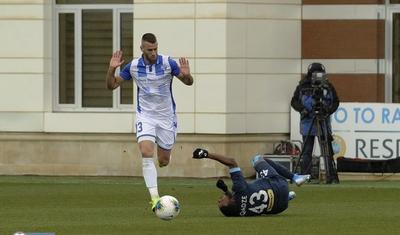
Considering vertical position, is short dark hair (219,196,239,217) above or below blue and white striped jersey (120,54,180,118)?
below

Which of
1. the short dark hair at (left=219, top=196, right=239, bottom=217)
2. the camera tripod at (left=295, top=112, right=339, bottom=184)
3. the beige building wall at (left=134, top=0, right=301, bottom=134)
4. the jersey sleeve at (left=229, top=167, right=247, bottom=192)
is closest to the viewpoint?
the jersey sleeve at (left=229, top=167, right=247, bottom=192)

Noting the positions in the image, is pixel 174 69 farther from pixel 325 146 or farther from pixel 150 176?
pixel 325 146

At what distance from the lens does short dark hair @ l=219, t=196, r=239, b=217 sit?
18.8 m

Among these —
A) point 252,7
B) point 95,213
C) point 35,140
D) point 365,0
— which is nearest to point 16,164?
point 35,140

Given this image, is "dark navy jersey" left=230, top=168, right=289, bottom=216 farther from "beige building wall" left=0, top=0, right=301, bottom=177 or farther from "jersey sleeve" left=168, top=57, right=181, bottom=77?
"beige building wall" left=0, top=0, right=301, bottom=177

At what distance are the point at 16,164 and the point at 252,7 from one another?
201 inches

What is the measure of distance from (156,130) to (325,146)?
7256 mm

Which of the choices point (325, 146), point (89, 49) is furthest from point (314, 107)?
point (89, 49)

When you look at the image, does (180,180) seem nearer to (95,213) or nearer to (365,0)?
(365,0)

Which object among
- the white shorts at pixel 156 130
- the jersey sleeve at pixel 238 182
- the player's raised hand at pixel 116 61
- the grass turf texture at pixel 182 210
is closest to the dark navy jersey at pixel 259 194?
the jersey sleeve at pixel 238 182

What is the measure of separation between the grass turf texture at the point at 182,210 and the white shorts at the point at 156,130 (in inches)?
36.8

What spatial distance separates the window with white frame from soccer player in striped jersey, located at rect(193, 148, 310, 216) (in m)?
10.7

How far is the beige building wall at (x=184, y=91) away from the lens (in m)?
28.3

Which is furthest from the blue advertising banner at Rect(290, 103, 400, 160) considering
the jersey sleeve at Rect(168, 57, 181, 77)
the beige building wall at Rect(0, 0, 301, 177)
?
the jersey sleeve at Rect(168, 57, 181, 77)
